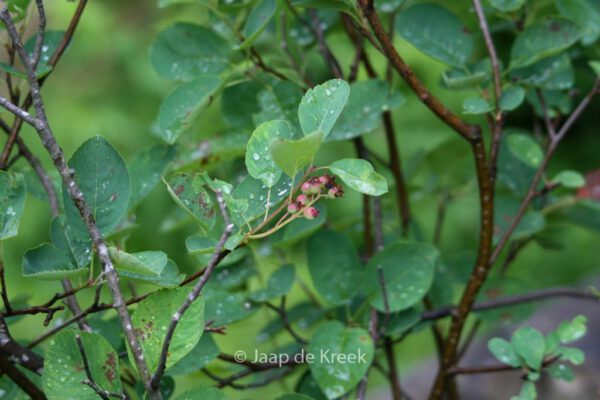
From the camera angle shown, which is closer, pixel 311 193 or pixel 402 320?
pixel 311 193

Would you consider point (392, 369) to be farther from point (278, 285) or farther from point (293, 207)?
point (293, 207)

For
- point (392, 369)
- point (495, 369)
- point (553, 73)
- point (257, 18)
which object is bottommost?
point (392, 369)

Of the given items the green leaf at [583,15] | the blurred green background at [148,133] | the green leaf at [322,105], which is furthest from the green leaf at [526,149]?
the blurred green background at [148,133]

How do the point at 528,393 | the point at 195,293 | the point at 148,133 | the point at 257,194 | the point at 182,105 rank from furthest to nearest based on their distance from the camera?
the point at 148,133 < the point at 182,105 < the point at 528,393 < the point at 257,194 < the point at 195,293

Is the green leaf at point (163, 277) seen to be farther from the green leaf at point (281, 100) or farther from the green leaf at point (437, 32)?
the green leaf at point (437, 32)

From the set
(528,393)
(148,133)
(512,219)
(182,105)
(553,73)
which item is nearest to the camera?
(528,393)

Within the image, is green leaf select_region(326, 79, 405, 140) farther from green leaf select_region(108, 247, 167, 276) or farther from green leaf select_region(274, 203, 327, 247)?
green leaf select_region(108, 247, 167, 276)

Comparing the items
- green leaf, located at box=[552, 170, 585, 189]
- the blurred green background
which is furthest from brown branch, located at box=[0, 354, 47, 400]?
the blurred green background

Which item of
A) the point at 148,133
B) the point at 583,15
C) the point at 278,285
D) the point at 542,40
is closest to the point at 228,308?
the point at 278,285
